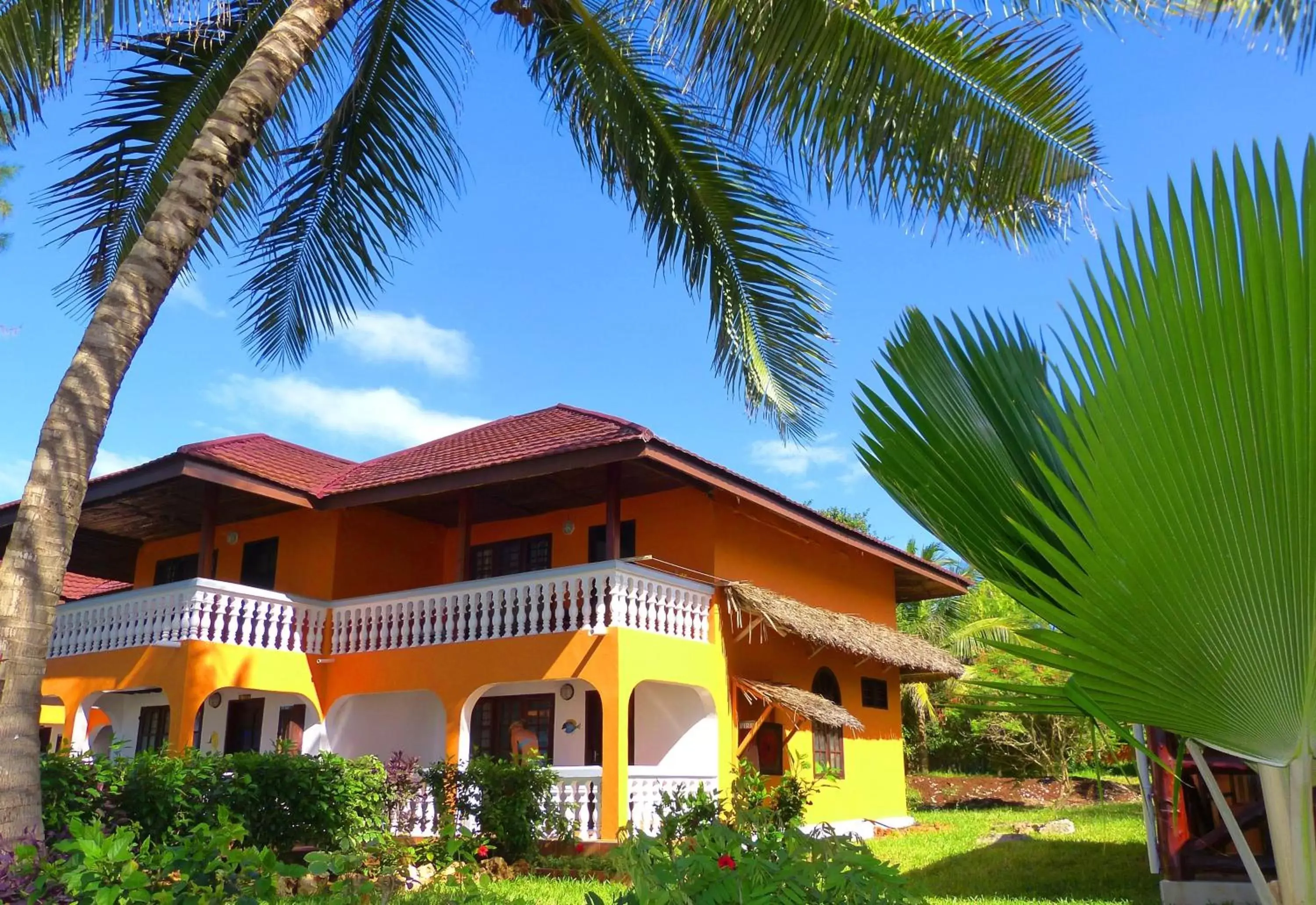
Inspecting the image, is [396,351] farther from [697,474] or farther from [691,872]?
[691,872]

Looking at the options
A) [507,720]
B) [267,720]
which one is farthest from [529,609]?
[267,720]

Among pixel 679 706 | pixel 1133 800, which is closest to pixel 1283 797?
pixel 679 706

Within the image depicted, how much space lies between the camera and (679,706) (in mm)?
14281

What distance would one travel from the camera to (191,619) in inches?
515

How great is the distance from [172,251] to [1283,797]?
6215 mm

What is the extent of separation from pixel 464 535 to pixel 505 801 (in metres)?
4.02

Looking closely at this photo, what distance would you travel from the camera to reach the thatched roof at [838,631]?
44.0 feet

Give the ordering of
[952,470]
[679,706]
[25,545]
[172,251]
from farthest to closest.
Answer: [679,706] → [172,251] → [25,545] → [952,470]

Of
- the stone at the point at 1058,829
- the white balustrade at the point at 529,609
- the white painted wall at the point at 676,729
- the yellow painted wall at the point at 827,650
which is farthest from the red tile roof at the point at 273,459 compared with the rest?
the stone at the point at 1058,829

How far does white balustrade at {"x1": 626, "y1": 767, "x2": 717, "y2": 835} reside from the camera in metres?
11.8

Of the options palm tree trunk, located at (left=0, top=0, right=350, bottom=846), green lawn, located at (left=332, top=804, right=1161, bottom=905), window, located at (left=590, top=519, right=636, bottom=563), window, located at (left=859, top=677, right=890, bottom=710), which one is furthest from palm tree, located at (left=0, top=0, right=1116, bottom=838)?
window, located at (left=859, top=677, right=890, bottom=710)

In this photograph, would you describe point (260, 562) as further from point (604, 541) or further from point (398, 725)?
point (604, 541)

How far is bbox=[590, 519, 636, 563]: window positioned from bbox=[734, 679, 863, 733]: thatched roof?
2.69 meters

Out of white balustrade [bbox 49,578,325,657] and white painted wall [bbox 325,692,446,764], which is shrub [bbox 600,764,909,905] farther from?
white painted wall [bbox 325,692,446,764]
